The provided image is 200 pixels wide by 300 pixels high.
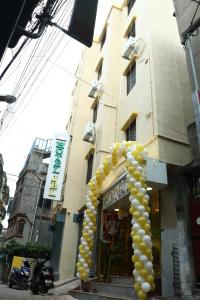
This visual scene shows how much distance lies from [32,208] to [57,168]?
49.5 feet

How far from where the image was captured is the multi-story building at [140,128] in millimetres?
8445

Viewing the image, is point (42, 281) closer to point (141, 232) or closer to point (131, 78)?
point (141, 232)

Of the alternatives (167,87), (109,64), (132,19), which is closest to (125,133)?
(167,87)

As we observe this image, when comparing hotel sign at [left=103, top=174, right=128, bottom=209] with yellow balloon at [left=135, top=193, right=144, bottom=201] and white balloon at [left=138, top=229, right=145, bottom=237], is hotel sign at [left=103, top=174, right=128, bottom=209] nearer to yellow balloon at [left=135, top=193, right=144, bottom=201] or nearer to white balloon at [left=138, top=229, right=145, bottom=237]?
yellow balloon at [left=135, top=193, right=144, bottom=201]

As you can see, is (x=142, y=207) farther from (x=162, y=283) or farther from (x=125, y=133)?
(x=125, y=133)

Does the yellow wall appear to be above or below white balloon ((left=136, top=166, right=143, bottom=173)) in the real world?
above

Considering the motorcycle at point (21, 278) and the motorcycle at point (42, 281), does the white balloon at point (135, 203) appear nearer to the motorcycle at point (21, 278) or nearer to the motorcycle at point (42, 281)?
the motorcycle at point (42, 281)

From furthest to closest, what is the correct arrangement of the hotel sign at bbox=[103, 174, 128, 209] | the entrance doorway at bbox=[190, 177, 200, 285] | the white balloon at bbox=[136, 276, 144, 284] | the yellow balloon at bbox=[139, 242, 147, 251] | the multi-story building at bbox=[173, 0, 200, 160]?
the hotel sign at bbox=[103, 174, 128, 209]
the multi-story building at bbox=[173, 0, 200, 160]
the entrance doorway at bbox=[190, 177, 200, 285]
the yellow balloon at bbox=[139, 242, 147, 251]
the white balloon at bbox=[136, 276, 144, 284]

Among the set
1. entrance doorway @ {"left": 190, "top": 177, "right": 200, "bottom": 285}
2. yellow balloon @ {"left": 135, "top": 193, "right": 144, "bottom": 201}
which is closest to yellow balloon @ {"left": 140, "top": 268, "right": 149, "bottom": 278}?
entrance doorway @ {"left": 190, "top": 177, "right": 200, "bottom": 285}

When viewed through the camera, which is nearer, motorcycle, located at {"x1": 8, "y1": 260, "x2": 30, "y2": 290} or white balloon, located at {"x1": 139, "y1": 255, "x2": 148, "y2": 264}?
white balloon, located at {"x1": 139, "y1": 255, "x2": 148, "y2": 264}

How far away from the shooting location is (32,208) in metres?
30.1

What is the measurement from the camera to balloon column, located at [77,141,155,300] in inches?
252

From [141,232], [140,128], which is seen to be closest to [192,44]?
[140,128]

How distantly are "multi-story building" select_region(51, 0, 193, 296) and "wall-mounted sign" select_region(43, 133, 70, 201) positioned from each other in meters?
0.65
